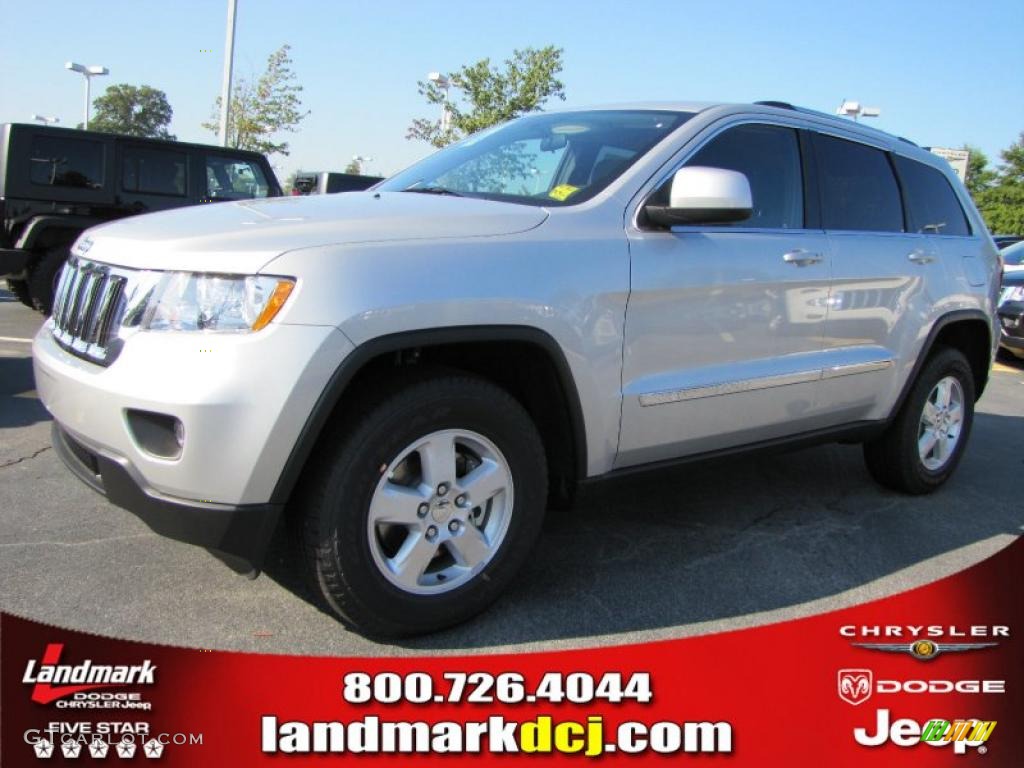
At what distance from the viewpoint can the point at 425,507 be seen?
2.60m

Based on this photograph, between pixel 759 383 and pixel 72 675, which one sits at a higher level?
pixel 759 383

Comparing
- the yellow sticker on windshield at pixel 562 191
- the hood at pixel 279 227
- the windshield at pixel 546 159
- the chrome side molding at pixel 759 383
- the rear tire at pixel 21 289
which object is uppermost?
the windshield at pixel 546 159

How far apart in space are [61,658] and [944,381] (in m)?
4.20

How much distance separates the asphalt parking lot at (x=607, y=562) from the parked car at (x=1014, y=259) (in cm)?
669

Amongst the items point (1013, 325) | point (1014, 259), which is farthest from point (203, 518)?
point (1014, 259)

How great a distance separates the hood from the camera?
2365 mm

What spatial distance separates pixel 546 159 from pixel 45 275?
6979 millimetres

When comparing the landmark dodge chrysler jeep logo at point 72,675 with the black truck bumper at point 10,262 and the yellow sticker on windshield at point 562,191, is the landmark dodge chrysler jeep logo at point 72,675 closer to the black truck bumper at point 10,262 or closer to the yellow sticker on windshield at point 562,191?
the yellow sticker on windshield at point 562,191

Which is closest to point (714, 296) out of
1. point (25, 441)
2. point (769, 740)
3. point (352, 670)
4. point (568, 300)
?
point (568, 300)

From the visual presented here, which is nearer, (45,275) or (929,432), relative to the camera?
(929,432)

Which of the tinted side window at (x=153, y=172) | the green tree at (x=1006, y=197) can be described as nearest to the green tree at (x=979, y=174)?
the green tree at (x=1006, y=197)

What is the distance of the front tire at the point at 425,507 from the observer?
2.45m

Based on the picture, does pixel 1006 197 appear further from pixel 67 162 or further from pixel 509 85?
pixel 67 162

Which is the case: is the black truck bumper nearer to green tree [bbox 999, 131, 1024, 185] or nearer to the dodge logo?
the dodge logo
